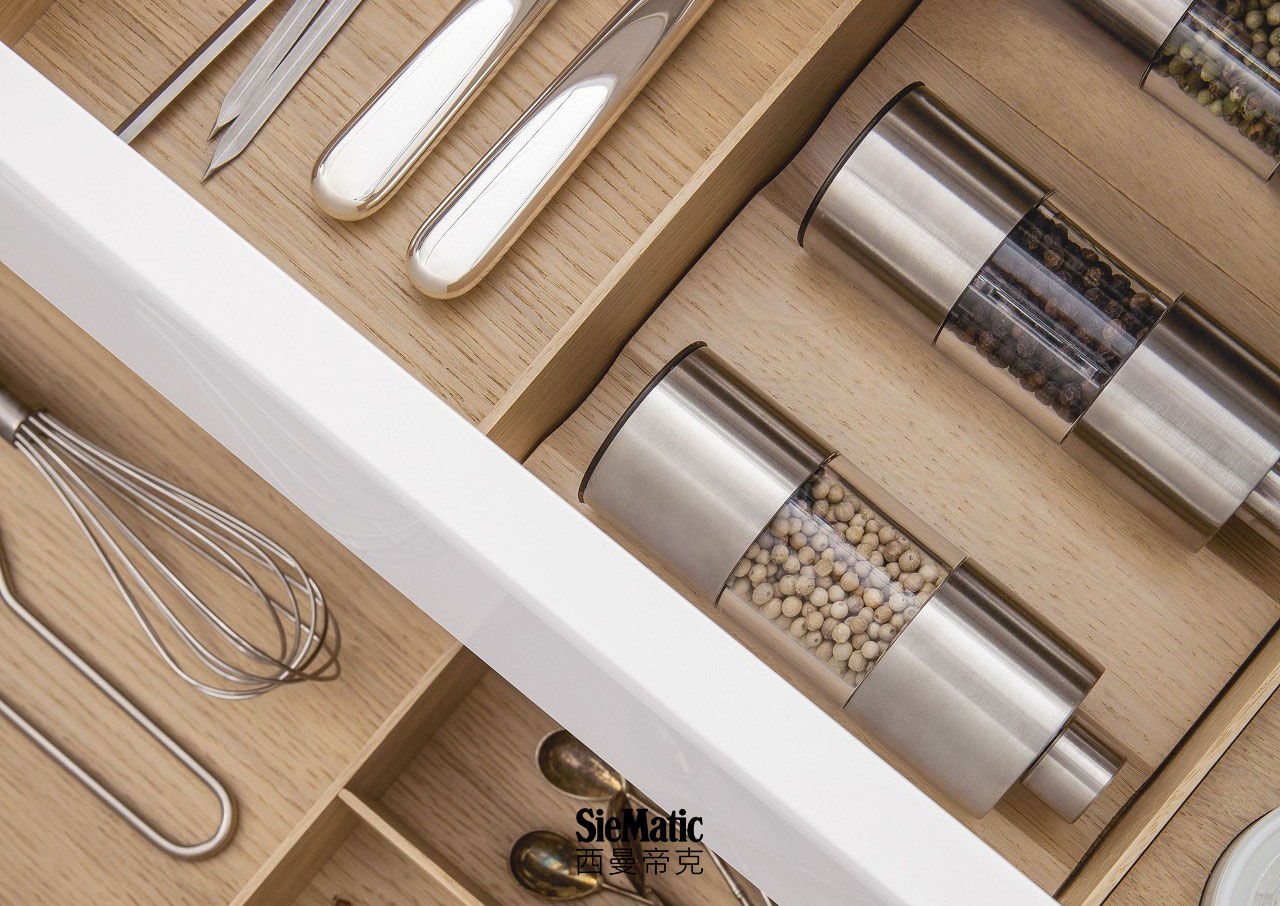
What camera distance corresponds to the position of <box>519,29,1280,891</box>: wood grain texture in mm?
476

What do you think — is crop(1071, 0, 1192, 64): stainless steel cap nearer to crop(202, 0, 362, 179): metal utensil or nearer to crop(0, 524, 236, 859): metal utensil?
crop(202, 0, 362, 179): metal utensil

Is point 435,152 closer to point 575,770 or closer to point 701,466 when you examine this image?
point 701,466

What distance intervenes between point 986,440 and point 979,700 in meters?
0.13

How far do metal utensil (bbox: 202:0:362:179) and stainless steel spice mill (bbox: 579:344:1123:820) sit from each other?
22 centimetres

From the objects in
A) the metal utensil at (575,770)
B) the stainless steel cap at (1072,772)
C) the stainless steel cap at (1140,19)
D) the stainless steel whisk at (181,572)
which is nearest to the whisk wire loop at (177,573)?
the stainless steel whisk at (181,572)

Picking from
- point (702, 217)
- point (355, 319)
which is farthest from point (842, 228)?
point (355, 319)

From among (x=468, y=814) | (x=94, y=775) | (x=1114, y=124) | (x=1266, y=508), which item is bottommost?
(x=94, y=775)

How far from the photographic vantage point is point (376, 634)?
1.80 feet

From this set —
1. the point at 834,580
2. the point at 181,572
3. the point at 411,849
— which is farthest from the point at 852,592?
the point at 181,572

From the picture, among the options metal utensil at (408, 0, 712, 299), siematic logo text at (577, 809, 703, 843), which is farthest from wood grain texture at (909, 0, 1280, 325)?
siematic logo text at (577, 809, 703, 843)

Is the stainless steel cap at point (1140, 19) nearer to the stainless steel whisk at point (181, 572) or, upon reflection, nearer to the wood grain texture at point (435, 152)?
the wood grain texture at point (435, 152)

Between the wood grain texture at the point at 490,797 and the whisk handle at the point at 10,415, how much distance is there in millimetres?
264

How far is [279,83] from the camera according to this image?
49 cm

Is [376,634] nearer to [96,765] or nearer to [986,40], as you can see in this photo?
[96,765]
